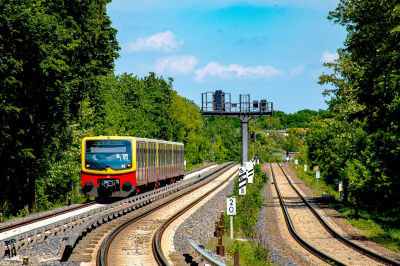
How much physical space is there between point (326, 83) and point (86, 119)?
21.4 meters

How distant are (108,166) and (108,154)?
64cm

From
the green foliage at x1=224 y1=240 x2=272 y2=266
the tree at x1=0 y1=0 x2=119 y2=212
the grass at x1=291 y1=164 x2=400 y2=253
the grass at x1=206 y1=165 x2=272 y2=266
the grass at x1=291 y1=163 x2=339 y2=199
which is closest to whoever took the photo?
the green foliage at x1=224 y1=240 x2=272 y2=266

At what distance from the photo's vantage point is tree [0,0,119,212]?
2233 centimetres

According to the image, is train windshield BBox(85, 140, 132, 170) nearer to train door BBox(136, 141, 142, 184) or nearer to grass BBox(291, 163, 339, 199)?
train door BBox(136, 141, 142, 184)

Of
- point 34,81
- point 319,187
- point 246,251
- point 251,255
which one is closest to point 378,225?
point 246,251

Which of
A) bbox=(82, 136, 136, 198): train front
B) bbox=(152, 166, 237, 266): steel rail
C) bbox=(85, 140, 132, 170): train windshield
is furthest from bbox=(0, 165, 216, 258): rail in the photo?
bbox=(85, 140, 132, 170): train windshield

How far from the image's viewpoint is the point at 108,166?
24.1m

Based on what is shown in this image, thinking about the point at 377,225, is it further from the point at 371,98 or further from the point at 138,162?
the point at 138,162

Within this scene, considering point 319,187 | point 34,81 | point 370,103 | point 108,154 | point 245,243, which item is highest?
point 34,81

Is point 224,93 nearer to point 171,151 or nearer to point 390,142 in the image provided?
point 171,151

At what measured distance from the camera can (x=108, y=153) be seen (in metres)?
24.2

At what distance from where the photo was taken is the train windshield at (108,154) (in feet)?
79.1

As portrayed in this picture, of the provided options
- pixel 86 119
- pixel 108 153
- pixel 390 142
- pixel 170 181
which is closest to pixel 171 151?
pixel 170 181

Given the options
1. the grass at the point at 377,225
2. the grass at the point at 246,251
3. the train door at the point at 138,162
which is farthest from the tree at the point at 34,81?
the grass at the point at 377,225
